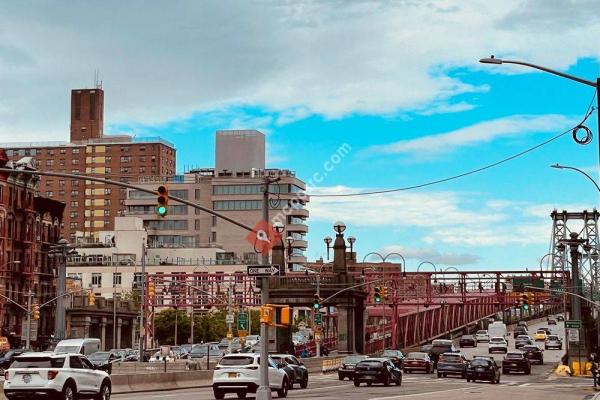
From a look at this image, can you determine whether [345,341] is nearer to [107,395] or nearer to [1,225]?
[1,225]

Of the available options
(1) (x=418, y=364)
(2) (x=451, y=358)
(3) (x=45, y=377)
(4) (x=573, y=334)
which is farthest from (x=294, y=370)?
(4) (x=573, y=334)

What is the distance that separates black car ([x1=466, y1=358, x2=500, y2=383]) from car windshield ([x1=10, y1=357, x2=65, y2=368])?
112ft

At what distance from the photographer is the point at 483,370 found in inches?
2224

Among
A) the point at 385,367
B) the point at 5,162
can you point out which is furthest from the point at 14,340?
the point at 385,367

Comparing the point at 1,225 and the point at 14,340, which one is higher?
the point at 1,225

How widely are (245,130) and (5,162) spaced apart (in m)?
84.4

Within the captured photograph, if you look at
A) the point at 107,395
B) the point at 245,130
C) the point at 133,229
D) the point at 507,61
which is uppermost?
the point at 245,130

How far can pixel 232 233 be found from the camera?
605ft

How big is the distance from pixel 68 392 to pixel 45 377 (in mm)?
880

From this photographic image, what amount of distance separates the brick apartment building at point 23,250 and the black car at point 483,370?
59718mm

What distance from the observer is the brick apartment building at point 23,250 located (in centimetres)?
10738

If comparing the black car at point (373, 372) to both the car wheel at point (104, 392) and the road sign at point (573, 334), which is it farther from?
the road sign at point (573, 334)

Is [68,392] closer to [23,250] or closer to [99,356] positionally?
[99,356]

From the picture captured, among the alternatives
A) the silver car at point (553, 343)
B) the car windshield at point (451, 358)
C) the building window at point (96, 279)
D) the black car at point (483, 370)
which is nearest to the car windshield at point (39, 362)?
the black car at point (483, 370)
